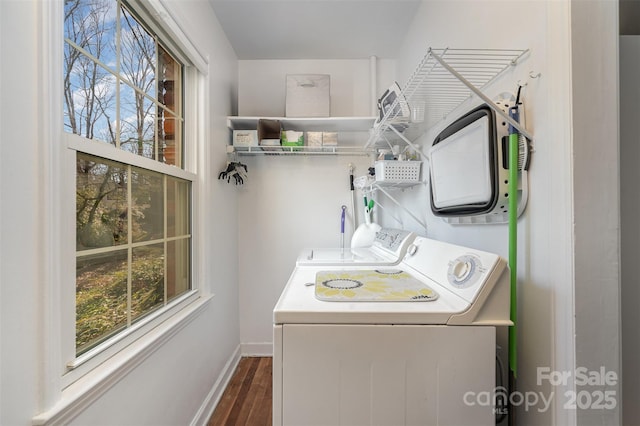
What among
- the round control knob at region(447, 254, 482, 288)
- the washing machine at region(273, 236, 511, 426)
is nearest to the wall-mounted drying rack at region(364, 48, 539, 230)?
the round control knob at region(447, 254, 482, 288)

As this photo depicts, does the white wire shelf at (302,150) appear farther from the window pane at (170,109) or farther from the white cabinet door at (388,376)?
the white cabinet door at (388,376)

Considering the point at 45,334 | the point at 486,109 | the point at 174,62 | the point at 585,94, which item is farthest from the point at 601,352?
the point at 174,62

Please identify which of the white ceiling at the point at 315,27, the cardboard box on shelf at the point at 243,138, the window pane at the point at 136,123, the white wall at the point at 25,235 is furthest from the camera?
the cardboard box on shelf at the point at 243,138

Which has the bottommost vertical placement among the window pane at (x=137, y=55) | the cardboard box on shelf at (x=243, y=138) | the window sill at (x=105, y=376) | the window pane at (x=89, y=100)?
the window sill at (x=105, y=376)

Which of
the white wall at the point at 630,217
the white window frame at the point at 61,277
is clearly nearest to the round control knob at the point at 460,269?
the white wall at the point at 630,217

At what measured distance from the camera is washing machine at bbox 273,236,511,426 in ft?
2.69

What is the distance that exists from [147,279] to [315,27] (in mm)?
2072

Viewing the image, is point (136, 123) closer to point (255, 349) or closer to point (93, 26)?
point (93, 26)

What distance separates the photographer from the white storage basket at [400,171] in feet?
5.65

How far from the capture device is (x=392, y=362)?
822 millimetres

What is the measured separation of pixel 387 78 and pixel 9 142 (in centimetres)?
254

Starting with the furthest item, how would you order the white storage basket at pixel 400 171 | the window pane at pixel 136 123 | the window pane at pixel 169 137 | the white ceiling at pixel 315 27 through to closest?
the white ceiling at pixel 315 27 < the white storage basket at pixel 400 171 < the window pane at pixel 169 137 < the window pane at pixel 136 123

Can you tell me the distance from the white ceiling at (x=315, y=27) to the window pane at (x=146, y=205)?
1.39 meters

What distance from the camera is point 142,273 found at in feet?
Answer: 3.98
